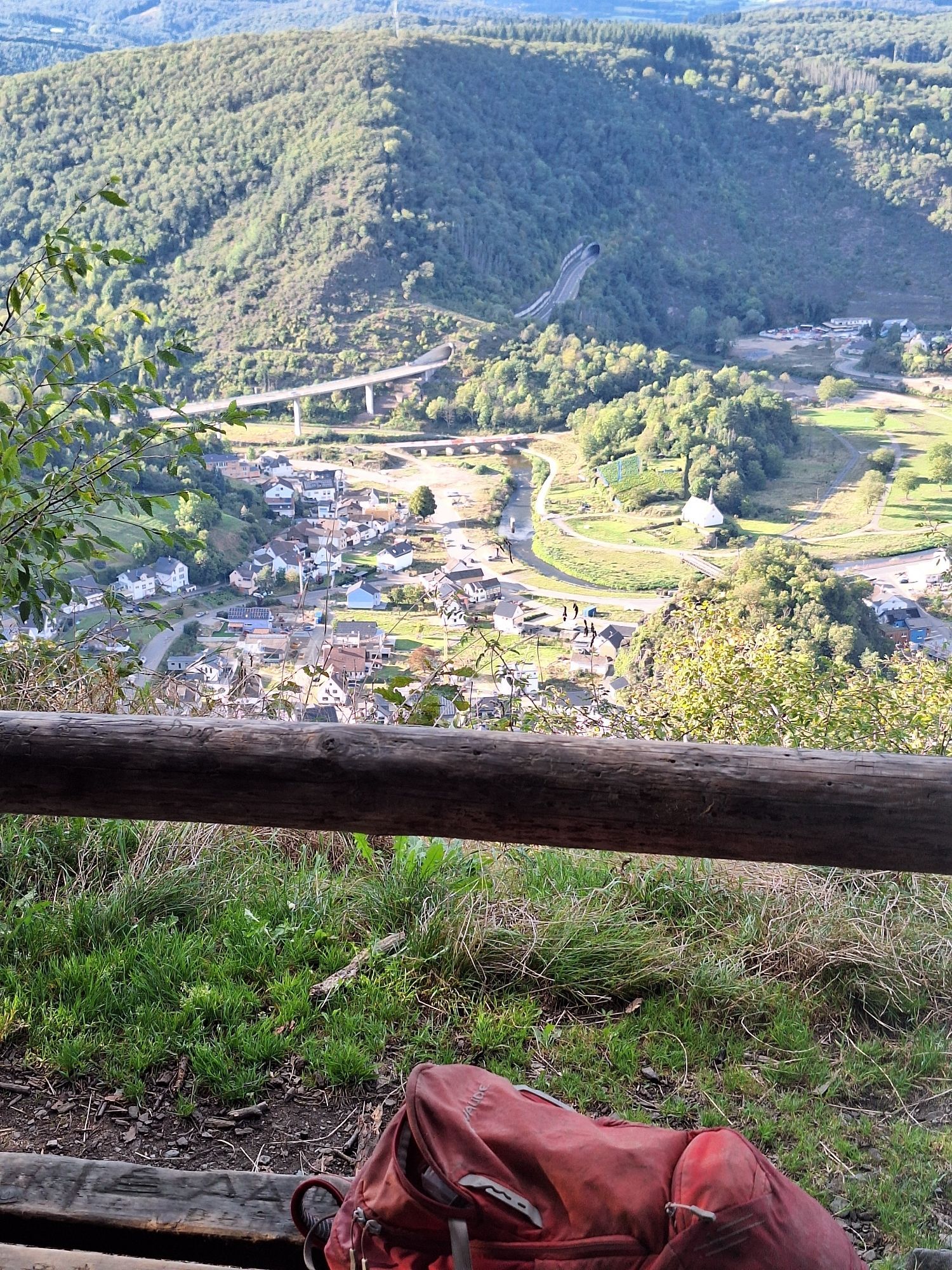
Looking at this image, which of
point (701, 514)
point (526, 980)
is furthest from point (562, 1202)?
point (701, 514)

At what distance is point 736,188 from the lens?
4909 cm

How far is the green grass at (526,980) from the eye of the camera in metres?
2.08

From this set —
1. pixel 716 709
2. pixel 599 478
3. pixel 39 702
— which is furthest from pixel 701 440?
pixel 39 702

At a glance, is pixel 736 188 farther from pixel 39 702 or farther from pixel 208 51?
pixel 39 702

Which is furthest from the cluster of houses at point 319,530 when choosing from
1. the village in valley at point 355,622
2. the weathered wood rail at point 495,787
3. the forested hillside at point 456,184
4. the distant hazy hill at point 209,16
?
the distant hazy hill at point 209,16

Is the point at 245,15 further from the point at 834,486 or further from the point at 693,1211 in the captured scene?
the point at 693,1211

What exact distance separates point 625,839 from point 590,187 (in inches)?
1959

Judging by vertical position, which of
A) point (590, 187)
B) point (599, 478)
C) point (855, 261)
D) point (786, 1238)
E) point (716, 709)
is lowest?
point (599, 478)

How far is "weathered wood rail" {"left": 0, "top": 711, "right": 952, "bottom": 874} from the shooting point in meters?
1.52

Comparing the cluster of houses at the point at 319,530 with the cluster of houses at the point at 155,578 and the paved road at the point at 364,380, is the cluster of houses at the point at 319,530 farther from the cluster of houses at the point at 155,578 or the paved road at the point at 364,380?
the paved road at the point at 364,380

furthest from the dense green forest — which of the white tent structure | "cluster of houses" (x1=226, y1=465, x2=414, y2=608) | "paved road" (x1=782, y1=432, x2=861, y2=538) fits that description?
"paved road" (x1=782, y1=432, x2=861, y2=538)

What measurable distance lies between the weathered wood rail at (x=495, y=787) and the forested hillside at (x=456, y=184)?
29417 mm

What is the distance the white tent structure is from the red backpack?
2093 centimetres

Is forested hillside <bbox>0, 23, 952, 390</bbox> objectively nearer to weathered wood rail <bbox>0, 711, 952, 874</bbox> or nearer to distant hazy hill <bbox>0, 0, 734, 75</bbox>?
distant hazy hill <bbox>0, 0, 734, 75</bbox>
